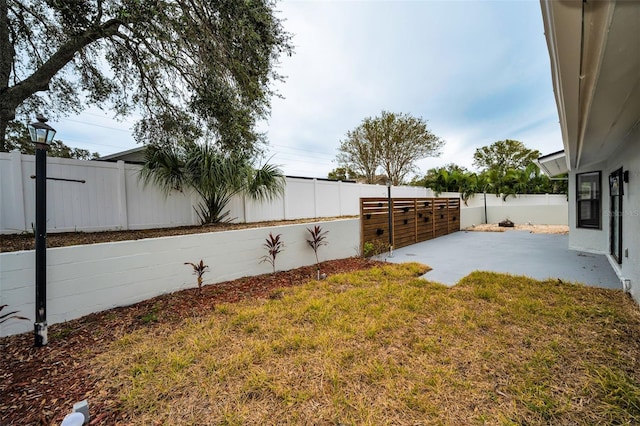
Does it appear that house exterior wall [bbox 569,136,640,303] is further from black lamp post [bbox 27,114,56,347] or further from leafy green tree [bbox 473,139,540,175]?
leafy green tree [bbox 473,139,540,175]

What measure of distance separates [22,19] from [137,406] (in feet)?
23.5

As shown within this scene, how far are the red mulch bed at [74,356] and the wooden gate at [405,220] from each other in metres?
3.72

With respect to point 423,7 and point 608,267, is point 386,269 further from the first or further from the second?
point 423,7

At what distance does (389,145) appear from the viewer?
1995 cm

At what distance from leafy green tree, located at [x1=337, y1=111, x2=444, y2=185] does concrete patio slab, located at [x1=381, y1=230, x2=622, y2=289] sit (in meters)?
11.8

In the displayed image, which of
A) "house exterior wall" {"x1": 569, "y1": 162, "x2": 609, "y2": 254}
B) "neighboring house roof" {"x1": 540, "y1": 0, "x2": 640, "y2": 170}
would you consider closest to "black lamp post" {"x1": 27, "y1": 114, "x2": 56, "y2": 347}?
"neighboring house roof" {"x1": 540, "y1": 0, "x2": 640, "y2": 170}

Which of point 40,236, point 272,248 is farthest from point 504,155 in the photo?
point 40,236

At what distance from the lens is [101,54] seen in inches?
197

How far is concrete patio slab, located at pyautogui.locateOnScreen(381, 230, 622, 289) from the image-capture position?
185 inches

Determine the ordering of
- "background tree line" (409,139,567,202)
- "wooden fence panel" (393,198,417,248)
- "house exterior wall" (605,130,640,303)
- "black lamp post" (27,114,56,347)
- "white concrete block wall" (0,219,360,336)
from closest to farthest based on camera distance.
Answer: "black lamp post" (27,114,56,347), "white concrete block wall" (0,219,360,336), "house exterior wall" (605,130,640,303), "wooden fence panel" (393,198,417,248), "background tree line" (409,139,567,202)

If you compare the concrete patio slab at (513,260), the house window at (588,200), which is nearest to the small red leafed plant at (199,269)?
the concrete patio slab at (513,260)

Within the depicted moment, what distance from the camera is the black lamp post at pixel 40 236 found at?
2449 mm

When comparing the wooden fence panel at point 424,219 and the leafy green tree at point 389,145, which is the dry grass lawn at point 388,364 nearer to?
the wooden fence panel at point 424,219

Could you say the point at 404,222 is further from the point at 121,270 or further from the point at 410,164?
the point at 410,164
